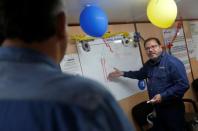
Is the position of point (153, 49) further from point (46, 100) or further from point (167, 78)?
point (46, 100)

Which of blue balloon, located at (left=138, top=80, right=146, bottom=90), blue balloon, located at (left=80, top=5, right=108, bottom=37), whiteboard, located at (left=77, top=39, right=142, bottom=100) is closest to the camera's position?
blue balloon, located at (left=80, top=5, right=108, bottom=37)

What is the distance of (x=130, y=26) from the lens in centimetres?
374

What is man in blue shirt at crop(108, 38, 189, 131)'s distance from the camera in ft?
9.17

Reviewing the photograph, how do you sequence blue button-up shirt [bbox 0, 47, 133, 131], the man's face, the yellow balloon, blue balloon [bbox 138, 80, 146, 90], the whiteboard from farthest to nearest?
blue balloon [bbox 138, 80, 146, 90] < the whiteboard < the man's face < the yellow balloon < blue button-up shirt [bbox 0, 47, 133, 131]

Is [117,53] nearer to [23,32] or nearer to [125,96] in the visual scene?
[125,96]

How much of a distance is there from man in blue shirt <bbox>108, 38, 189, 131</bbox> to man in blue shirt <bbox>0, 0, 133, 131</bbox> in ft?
7.35

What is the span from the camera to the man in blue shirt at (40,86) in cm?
58

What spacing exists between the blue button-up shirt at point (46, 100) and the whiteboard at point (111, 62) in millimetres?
2293

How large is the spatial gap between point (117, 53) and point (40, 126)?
116 inches

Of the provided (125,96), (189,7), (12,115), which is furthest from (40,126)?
(189,7)

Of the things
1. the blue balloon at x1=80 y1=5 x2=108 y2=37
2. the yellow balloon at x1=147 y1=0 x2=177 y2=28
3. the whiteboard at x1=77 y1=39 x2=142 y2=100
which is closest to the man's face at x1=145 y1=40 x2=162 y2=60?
the yellow balloon at x1=147 y1=0 x2=177 y2=28

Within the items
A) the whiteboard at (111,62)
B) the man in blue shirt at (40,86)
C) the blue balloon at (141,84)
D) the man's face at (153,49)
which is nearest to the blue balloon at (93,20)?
the whiteboard at (111,62)

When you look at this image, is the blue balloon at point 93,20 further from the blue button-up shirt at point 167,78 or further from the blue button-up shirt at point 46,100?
the blue button-up shirt at point 46,100

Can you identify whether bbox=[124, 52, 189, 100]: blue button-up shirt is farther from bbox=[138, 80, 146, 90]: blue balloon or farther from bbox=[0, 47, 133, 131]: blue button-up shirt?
bbox=[0, 47, 133, 131]: blue button-up shirt
